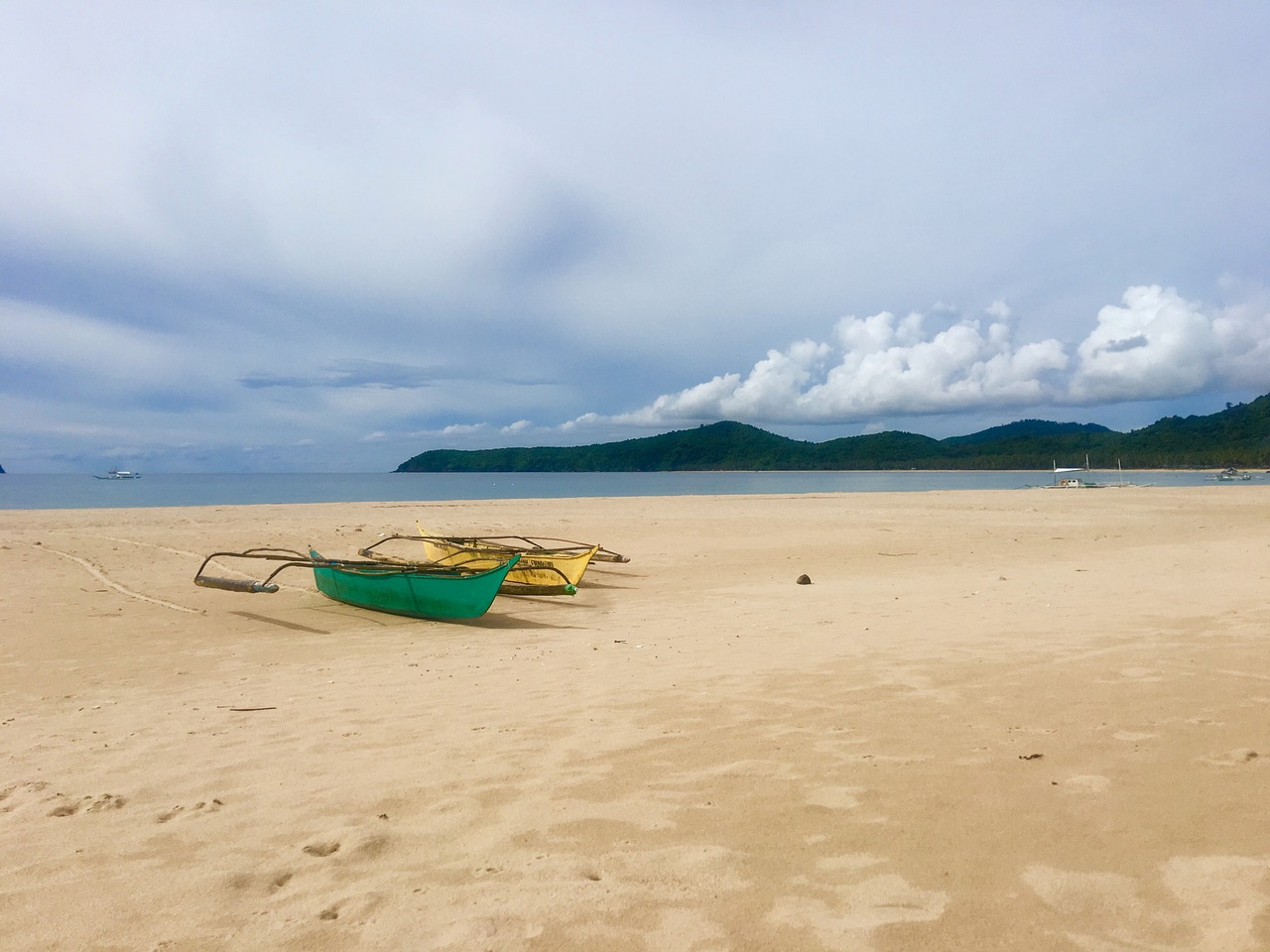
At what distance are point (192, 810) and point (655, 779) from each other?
107 inches

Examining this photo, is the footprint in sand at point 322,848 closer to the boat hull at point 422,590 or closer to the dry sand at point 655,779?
the dry sand at point 655,779

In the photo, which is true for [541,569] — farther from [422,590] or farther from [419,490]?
[419,490]

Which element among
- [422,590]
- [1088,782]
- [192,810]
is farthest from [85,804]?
[422,590]

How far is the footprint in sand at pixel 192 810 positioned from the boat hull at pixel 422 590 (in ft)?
20.9

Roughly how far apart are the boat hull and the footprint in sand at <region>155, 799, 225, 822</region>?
6376mm

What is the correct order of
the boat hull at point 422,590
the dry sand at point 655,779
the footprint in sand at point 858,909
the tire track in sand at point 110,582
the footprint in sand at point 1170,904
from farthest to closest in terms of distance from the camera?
the tire track in sand at point 110,582 < the boat hull at point 422,590 < the dry sand at point 655,779 < the footprint in sand at point 858,909 < the footprint in sand at point 1170,904

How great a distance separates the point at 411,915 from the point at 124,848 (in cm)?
185

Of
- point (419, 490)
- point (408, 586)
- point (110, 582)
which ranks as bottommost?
point (110, 582)

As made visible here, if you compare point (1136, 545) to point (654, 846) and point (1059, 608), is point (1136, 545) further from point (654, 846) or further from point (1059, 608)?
point (654, 846)

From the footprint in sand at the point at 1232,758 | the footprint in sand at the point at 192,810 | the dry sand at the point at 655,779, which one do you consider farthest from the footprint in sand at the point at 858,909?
the footprint in sand at the point at 192,810

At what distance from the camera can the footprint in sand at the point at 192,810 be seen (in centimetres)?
428

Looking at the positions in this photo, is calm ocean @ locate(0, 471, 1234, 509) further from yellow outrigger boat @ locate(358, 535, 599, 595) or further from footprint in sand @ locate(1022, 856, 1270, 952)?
footprint in sand @ locate(1022, 856, 1270, 952)

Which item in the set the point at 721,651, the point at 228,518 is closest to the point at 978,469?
the point at 228,518

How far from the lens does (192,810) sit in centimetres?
436
